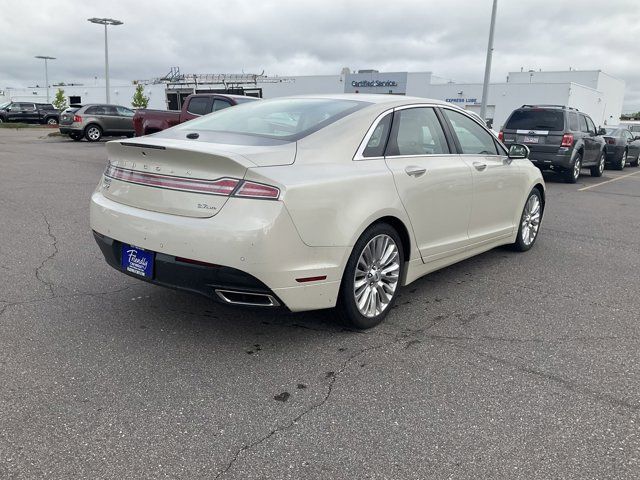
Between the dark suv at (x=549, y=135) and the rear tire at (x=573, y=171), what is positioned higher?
the dark suv at (x=549, y=135)

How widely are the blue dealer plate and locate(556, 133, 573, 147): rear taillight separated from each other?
11906mm

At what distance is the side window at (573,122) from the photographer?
13.2 meters

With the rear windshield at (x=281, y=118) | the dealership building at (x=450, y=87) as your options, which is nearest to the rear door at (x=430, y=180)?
the rear windshield at (x=281, y=118)

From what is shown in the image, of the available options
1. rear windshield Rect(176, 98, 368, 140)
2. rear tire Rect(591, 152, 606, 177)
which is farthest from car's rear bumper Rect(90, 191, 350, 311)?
rear tire Rect(591, 152, 606, 177)

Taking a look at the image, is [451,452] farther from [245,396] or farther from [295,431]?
[245,396]

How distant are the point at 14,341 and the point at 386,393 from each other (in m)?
2.41

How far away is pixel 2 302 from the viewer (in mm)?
4203

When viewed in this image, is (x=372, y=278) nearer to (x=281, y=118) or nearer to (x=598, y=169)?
(x=281, y=118)

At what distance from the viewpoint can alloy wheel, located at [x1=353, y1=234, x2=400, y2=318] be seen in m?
3.78

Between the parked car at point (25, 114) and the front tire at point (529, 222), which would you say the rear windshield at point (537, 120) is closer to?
the front tire at point (529, 222)

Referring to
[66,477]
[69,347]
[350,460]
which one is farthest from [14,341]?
[350,460]

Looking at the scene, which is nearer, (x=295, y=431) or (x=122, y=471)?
(x=122, y=471)

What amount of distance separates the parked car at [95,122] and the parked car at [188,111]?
9.29 m

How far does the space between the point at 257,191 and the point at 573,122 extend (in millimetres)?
12465
